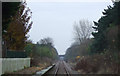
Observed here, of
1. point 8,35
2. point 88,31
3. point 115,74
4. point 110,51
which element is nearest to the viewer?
point 115,74

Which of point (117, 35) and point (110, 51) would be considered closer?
point (117, 35)

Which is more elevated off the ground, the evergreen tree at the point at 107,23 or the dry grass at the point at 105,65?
the evergreen tree at the point at 107,23

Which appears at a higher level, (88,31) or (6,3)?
(88,31)

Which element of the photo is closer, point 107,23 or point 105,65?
point 105,65

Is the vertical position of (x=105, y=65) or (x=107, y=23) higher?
(x=107, y=23)

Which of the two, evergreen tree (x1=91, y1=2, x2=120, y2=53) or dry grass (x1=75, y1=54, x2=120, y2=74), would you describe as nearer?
dry grass (x1=75, y1=54, x2=120, y2=74)

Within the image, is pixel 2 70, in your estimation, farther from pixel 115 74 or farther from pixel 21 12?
pixel 21 12

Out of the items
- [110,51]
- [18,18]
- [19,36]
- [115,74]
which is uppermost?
[18,18]

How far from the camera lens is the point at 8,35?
2636 centimetres

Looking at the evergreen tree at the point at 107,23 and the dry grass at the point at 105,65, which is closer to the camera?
the dry grass at the point at 105,65

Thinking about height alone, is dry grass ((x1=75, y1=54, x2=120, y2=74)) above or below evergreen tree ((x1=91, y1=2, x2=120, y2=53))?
below

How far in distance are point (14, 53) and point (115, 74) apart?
50.6ft

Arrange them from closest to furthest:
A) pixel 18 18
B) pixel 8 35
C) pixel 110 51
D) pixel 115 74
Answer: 1. pixel 115 74
2. pixel 110 51
3. pixel 8 35
4. pixel 18 18

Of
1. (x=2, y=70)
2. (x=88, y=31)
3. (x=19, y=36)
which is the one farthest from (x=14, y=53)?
(x=88, y=31)
